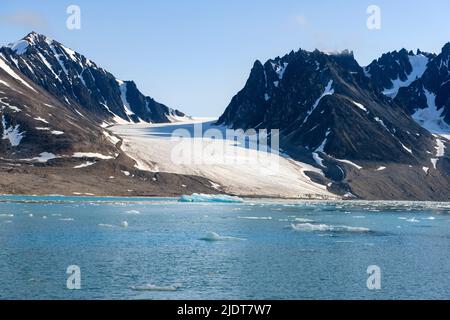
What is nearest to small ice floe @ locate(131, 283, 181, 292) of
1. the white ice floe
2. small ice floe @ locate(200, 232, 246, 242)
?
the white ice floe

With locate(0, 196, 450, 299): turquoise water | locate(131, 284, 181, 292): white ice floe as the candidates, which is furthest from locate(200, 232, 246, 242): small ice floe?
locate(131, 284, 181, 292): white ice floe

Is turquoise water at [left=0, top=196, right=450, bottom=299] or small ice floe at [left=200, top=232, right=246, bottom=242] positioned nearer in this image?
turquoise water at [left=0, top=196, right=450, bottom=299]

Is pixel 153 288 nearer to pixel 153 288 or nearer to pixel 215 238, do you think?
pixel 153 288

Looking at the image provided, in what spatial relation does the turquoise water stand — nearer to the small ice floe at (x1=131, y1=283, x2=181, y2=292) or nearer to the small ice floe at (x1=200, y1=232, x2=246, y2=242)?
the small ice floe at (x1=131, y1=283, x2=181, y2=292)

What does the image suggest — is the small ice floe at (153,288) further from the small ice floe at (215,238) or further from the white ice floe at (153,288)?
the small ice floe at (215,238)

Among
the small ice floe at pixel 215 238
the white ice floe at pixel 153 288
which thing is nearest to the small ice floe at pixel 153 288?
the white ice floe at pixel 153 288

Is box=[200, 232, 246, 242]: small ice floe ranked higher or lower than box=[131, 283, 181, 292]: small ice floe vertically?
higher

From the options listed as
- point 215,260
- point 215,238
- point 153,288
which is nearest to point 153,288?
point 153,288

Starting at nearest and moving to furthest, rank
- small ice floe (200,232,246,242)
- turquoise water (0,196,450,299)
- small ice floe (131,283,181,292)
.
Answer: small ice floe (131,283,181,292)
turquoise water (0,196,450,299)
small ice floe (200,232,246,242)

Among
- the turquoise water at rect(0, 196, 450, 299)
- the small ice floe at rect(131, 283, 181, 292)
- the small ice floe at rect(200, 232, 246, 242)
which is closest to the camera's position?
the small ice floe at rect(131, 283, 181, 292)
